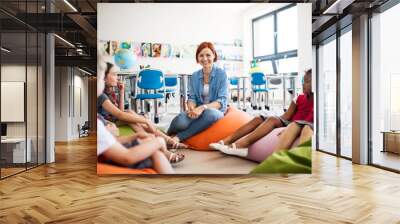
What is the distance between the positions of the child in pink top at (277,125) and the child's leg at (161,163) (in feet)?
2.49

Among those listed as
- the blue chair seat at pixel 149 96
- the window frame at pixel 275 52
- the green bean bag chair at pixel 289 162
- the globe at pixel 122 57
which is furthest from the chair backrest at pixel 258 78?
the globe at pixel 122 57

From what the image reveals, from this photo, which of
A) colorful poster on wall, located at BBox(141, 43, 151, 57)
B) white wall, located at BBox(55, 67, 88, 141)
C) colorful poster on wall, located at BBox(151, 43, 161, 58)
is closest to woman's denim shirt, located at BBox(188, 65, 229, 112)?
colorful poster on wall, located at BBox(151, 43, 161, 58)

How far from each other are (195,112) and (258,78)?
3.86ft

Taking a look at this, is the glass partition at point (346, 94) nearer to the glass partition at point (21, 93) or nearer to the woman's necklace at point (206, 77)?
the woman's necklace at point (206, 77)

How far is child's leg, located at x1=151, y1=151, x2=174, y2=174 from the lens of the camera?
242 inches

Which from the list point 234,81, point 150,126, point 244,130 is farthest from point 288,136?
point 150,126

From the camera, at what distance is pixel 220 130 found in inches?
245

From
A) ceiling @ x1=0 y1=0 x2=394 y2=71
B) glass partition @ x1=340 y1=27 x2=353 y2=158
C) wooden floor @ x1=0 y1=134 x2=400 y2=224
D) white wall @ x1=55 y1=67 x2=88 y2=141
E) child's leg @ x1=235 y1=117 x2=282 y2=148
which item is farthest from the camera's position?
white wall @ x1=55 y1=67 x2=88 y2=141

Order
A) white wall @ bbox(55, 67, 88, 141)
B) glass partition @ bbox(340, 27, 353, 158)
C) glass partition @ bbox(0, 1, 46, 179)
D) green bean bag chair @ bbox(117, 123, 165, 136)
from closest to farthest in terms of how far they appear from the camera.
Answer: green bean bag chair @ bbox(117, 123, 165, 136) → glass partition @ bbox(0, 1, 46, 179) → glass partition @ bbox(340, 27, 353, 158) → white wall @ bbox(55, 67, 88, 141)

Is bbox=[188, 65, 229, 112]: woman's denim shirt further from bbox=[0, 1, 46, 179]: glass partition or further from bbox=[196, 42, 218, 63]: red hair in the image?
bbox=[0, 1, 46, 179]: glass partition

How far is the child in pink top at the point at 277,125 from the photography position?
619 cm

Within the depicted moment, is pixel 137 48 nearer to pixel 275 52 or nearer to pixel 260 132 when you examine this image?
pixel 275 52

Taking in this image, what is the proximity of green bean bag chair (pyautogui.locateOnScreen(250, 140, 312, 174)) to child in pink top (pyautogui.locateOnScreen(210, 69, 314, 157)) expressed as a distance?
0.18 m

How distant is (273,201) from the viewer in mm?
4742
